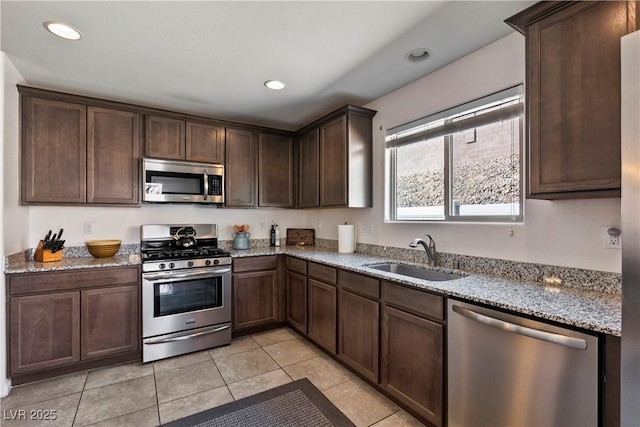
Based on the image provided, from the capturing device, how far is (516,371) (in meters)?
1.37

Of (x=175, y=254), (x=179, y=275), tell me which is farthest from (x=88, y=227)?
(x=179, y=275)

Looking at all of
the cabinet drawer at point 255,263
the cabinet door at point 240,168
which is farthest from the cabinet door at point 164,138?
the cabinet drawer at point 255,263

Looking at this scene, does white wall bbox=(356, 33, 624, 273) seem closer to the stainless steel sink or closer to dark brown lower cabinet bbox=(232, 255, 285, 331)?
the stainless steel sink

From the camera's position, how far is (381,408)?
201cm

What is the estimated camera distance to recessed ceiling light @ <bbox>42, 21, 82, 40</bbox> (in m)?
1.82

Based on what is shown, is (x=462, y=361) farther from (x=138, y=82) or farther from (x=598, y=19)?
(x=138, y=82)

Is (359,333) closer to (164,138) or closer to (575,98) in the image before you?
(575,98)

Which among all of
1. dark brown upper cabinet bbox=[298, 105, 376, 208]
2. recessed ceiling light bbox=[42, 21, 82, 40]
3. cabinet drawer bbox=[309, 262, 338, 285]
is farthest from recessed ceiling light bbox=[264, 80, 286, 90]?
cabinet drawer bbox=[309, 262, 338, 285]

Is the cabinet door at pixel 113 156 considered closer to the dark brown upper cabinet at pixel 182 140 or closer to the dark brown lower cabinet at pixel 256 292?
the dark brown upper cabinet at pixel 182 140

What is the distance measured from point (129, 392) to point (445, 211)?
2.77m

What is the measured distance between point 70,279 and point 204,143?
1756 millimetres

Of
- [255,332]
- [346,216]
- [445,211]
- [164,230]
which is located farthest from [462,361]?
[164,230]

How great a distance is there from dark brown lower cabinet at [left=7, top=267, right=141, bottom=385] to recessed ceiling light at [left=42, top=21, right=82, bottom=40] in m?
1.72

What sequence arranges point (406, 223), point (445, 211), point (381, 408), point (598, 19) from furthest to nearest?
point (406, 223), point (445, 211), point (381, 408), point (598, 19)
